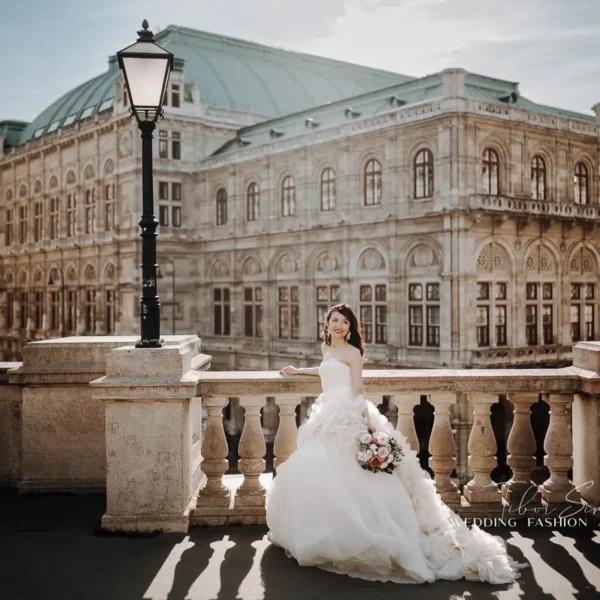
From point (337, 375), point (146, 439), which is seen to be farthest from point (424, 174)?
point (146, 439)

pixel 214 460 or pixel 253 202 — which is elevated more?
pixel 253 202

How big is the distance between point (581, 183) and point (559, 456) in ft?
99.9

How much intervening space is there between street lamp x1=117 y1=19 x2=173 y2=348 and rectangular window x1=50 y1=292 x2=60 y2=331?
46366mm

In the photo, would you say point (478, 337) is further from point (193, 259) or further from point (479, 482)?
point (479, 482)

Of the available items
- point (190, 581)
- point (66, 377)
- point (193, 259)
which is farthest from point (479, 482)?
point (193, 259)

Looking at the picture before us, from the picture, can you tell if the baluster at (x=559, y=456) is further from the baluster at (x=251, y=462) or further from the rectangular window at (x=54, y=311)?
the rectangular window at (x=54, y=311)

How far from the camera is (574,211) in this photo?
31938 millimetres

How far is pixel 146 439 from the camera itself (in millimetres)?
5430

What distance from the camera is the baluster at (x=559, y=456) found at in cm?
566

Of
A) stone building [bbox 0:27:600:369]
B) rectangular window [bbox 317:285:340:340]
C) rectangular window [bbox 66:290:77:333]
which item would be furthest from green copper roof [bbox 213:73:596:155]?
rectangular window [bbox 66:290:77:333]

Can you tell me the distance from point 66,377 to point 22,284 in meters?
51.5

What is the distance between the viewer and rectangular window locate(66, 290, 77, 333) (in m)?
47.9

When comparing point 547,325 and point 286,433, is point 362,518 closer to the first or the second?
point 286,433

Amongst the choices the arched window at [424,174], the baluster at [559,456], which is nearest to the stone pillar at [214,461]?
the baluster at [559,456]
